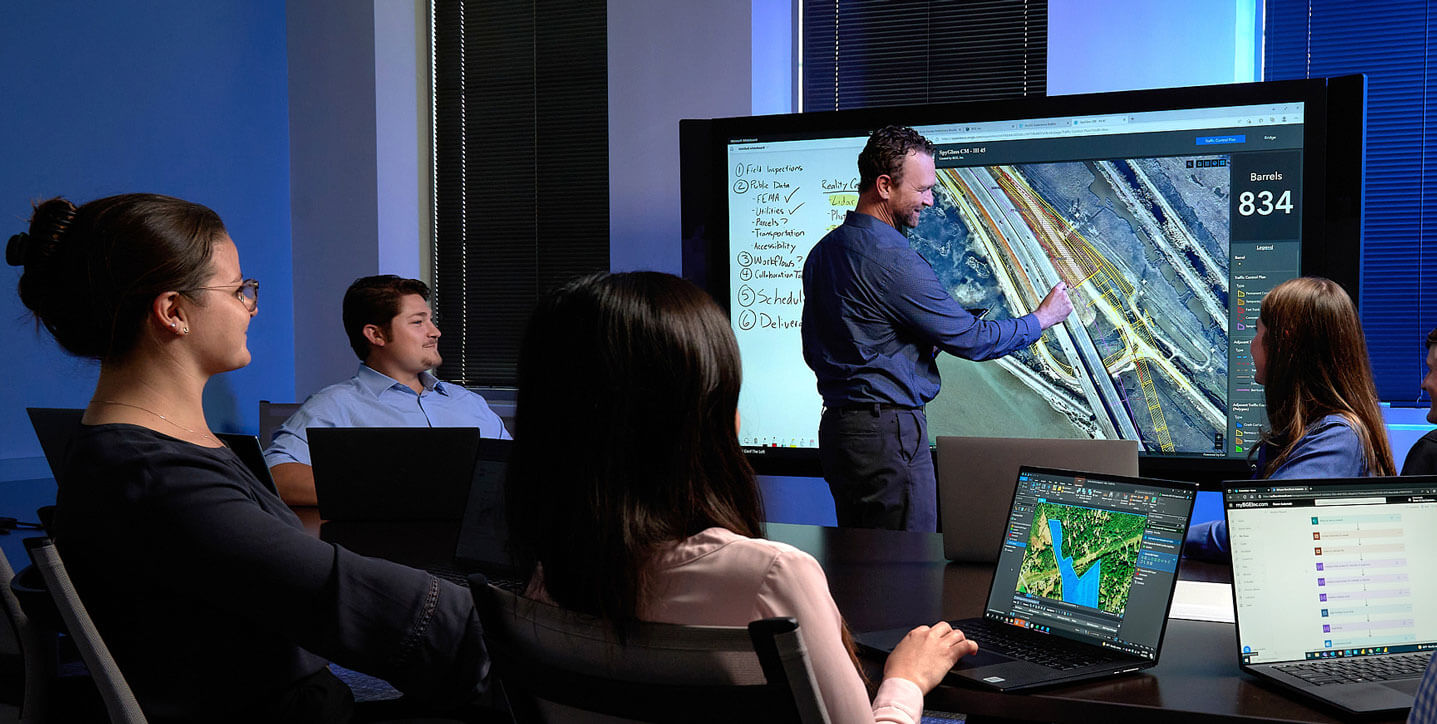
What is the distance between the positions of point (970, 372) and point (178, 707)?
2.90 m

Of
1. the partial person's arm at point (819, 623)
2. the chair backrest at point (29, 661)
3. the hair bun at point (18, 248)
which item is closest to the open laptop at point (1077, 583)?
the partial person's arm at point (819, 623)

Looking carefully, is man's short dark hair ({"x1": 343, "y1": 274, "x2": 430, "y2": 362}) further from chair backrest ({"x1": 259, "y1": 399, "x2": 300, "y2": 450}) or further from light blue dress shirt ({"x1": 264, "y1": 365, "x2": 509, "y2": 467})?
chair backrest ({"x1": 259, "y1": 399, "x2": 300, "y2": 450})

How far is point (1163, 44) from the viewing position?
3.87 meters

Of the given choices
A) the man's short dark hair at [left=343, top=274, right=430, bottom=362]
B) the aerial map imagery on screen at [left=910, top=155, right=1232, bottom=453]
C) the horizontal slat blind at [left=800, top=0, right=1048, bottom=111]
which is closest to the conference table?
the man's short dark hair at [left=343, top=274, right=430, bottom=362]

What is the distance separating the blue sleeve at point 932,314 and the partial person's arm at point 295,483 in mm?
1648

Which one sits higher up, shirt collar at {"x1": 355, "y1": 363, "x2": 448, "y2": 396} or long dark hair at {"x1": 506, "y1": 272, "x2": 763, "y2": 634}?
long dark hair at {"x1": 506, "y1": 272, "x2": 763, "y2": 634}

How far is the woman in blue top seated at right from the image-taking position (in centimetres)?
194

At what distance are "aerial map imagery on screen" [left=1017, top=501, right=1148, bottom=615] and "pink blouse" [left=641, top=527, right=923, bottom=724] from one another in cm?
55

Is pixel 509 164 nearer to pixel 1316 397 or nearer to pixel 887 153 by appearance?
pixel 887 153

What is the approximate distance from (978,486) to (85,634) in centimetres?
143

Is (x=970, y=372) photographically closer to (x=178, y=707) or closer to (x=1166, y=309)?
(x=1166, y=309)

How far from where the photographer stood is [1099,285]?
356cm

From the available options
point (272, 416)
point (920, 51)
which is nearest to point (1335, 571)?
point (272, 416)

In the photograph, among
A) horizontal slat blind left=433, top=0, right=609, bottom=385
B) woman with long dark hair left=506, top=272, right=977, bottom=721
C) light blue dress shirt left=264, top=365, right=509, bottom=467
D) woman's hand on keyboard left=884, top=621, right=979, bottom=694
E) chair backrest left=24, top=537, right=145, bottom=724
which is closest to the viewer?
woman with long dark hair left=506, top=272, right=977, bottom=721
